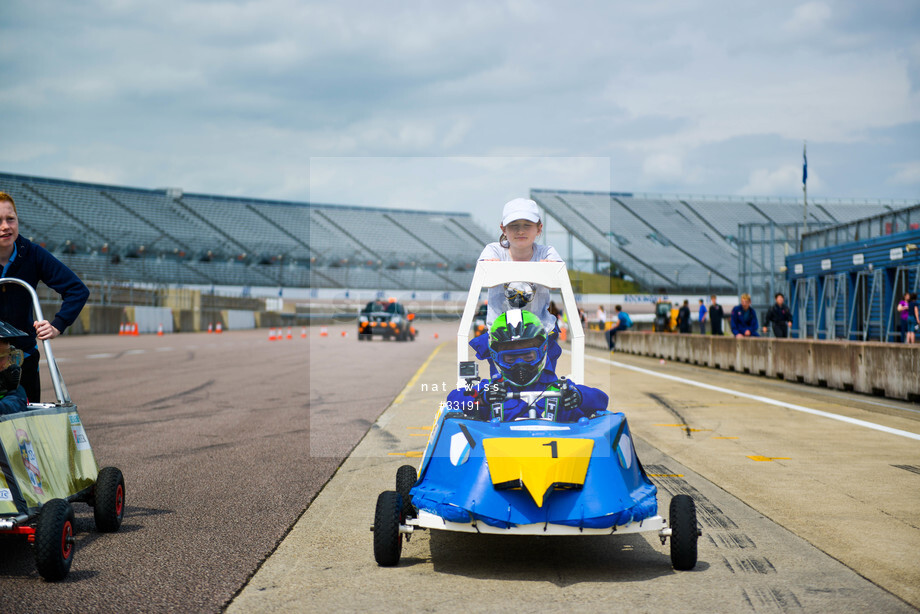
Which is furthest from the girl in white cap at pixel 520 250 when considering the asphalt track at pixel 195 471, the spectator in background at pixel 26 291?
the spectator in background at pixel 26 291

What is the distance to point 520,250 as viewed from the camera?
609cm

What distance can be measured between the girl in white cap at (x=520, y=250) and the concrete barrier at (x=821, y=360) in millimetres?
10484

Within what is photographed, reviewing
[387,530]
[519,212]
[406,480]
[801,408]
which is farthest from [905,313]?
[387,530]

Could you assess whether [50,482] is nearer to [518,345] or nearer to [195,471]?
[518,345]

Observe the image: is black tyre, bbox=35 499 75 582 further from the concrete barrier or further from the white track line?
the concrete barrier

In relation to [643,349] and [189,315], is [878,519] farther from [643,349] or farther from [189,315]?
[189,315]

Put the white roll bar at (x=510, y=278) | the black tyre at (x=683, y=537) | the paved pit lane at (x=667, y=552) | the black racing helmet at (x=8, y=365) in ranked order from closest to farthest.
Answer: the paved pit lane at (x=667, y=552), the black tyre at (x=683, y=537), the black racing helmet at (x=8, y=365), the white roll bar at (x=510, y=278)

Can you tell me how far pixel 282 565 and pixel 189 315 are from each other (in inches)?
1957

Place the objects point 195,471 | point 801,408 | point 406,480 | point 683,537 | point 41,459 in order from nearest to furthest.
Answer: point 683,537 < point 41,459 < point 406,480 < point 195,471 < point 801,408

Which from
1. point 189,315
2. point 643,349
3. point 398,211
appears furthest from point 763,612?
point 398,211

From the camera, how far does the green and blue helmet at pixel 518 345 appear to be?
5.41m

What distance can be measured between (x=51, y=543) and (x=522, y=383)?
8.63ft

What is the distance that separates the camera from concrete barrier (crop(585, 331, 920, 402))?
15.0 metres

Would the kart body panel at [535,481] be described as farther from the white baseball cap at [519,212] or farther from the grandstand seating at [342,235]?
the grandstand seating at [342,235]
